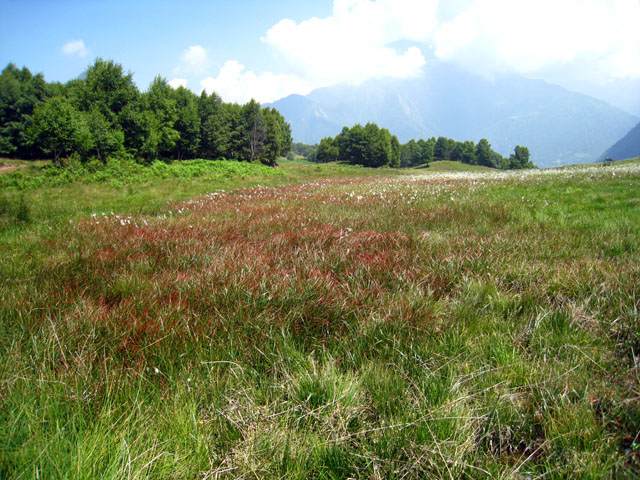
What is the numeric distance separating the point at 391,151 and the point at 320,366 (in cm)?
9391

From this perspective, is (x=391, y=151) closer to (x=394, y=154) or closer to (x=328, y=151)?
(x=394, y=154)

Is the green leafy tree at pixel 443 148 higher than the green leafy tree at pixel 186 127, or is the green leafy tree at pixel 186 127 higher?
the green leafy tree at pixel 443 148

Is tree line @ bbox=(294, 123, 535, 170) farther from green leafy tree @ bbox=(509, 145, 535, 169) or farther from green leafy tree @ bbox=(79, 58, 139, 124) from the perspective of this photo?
green leafy tree @ bbox=(79, 58, 139, 124)

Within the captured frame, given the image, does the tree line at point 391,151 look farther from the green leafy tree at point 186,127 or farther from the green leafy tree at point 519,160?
the green leafy tree at point 186,127

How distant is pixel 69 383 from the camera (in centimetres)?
138

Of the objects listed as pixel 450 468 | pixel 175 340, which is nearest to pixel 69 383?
pixel 175 340

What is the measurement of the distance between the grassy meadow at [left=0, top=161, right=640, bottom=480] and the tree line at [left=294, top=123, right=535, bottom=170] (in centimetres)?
8585

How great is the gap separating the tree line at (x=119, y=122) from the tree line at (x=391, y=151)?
28873 millimetres

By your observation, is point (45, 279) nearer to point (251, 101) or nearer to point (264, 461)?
point (264, 461)

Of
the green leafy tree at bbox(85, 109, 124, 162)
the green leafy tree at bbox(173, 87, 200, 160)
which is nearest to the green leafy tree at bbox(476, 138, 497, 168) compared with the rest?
the green leafy tree at bbox(173, 87, 200, 160)

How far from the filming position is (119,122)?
3638cm

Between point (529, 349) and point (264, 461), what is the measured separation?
1.68 meters

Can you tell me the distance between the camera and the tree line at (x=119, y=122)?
28406 millimetres

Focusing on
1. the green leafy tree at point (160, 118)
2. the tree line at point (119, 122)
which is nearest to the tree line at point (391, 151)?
the tree line at point (119, 122)
